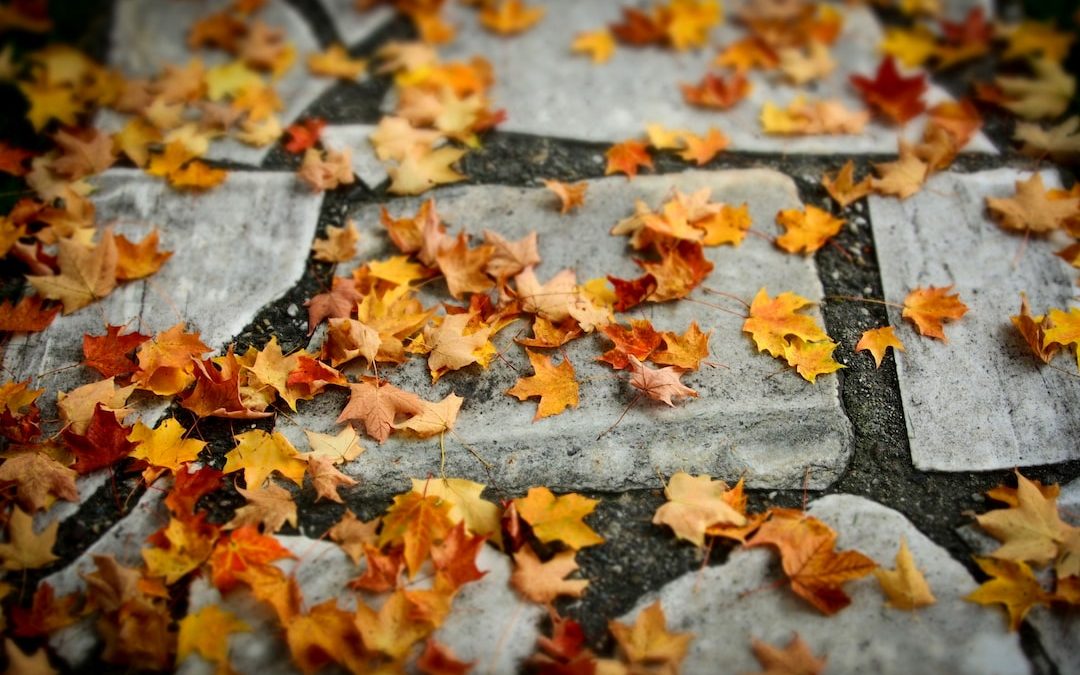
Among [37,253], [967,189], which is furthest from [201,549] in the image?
[967,189]

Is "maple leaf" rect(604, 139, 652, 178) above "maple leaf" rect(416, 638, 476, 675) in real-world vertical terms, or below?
above

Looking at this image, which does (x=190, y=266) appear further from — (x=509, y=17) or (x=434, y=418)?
(x=509, y=17)

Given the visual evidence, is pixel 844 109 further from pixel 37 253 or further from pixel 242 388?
pixel 37 253

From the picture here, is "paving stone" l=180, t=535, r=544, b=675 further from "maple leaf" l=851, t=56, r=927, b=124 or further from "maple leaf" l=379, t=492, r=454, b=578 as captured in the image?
"maple leaf" l=851, t=56, r=927, b=124

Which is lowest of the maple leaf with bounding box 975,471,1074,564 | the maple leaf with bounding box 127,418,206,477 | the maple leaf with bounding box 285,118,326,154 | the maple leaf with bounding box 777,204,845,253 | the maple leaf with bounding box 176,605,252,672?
the maple leaf with bounding box 176,605,252,672

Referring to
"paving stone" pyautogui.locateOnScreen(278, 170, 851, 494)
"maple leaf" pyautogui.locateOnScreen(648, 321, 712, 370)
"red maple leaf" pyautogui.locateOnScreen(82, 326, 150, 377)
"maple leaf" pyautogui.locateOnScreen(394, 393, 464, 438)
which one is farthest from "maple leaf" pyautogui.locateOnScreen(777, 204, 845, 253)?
"red maple leaf" pyautogui.locateOnScreen(82, 326, 150, 377)

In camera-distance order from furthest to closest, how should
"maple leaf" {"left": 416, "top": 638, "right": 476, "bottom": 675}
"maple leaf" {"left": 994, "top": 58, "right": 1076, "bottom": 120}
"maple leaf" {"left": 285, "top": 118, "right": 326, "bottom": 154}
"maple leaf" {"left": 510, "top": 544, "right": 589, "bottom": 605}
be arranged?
"maple leaf" {"left": 994, "top": 58, "right": 1076, "bottom": 120}, "maple leaf" {"left": 285, "top": 118, "right": 326, "bottom": 154}, "maple leaf" {"left": 510, "top": 544, "right": 589, "bottom": 605}, "maple leaf" {"left": 416, "top": 638, "right": 476, "bottom": 675}

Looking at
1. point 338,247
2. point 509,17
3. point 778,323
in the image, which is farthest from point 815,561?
point 509,17

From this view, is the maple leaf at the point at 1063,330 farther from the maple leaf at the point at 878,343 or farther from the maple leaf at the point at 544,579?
the maple leaf at the point at 544,579
